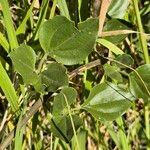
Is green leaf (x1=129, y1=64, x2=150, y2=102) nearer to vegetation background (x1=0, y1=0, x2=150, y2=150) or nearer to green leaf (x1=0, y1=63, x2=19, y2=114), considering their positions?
vegetation background (x1=0, y1=0, x2=150, y2=150)

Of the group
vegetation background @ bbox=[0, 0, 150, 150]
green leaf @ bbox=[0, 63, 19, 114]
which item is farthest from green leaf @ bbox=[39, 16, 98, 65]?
green leaf @ bbox=[0, 63, 19, 114]

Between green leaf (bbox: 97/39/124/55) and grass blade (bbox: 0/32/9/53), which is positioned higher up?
grass blade (bbox: 0/32/9/53)

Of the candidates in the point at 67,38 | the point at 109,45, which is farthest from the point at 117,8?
the point at 67,38

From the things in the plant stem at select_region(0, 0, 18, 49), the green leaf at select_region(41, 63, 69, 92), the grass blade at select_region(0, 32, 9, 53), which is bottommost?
the green leaf at select_region(41, 63, 69, 92)

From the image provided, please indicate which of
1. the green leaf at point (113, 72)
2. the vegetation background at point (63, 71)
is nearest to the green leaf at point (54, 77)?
the vegetation background at point (63, 71)

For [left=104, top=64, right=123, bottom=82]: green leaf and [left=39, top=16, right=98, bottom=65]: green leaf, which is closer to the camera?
[left=39, top=16, right=98, bottom=65]: green leaf

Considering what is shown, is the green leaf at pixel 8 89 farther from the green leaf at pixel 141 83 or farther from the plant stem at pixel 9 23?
the green leaf at pixel 141 83

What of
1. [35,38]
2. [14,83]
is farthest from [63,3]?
[14,83]
